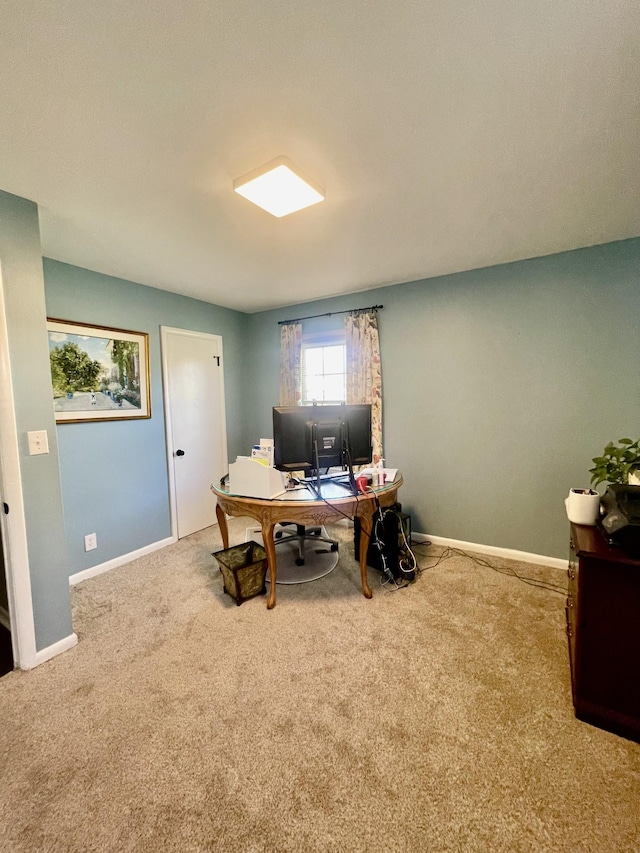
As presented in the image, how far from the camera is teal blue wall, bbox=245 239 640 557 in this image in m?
2.43

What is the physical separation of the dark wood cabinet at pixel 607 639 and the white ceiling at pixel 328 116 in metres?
1.80

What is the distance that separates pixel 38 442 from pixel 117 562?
5.14 ft

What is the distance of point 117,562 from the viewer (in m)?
2.88

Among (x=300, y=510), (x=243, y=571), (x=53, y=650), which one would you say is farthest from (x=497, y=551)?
(x=53, y=650)

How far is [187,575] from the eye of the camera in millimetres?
2721

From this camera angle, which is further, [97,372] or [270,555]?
[97,372]

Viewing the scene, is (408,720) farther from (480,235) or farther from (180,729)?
(480,235)

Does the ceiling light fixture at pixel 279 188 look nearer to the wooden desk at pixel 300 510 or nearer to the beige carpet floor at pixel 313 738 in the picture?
the wooden desk at pixel 300 510

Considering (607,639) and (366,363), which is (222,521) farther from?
(607,639)

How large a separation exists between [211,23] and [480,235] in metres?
1.94

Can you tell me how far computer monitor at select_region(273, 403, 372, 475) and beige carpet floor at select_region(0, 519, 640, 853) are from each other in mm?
1014

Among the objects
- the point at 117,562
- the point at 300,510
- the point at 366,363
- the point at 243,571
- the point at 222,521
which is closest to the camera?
the point at 300,510

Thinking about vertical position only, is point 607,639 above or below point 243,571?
above

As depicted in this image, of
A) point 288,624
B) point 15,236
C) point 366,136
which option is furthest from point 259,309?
point 288,624
